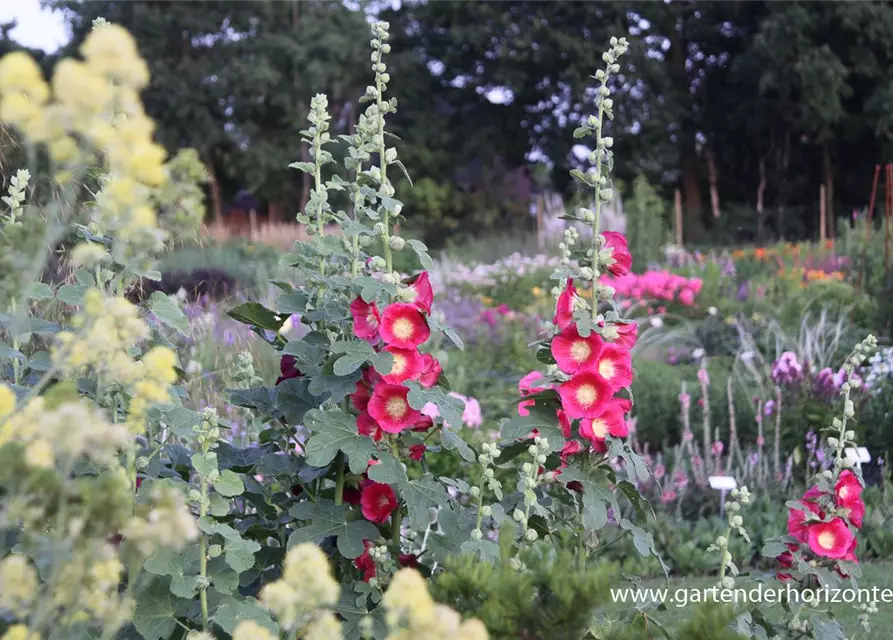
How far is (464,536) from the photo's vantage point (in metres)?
1.48

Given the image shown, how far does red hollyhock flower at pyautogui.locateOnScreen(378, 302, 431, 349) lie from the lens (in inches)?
57.4

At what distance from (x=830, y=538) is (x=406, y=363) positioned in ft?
2.87

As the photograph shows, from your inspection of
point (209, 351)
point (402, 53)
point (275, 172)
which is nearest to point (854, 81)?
point (402, 53)

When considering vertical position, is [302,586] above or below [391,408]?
above

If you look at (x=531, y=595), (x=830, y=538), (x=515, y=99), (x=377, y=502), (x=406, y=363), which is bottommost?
(x=830, y=538)

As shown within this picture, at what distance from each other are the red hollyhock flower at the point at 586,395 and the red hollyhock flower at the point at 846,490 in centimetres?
58

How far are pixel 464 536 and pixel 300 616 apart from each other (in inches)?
31.3

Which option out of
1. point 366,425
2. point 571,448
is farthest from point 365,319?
point 571,448

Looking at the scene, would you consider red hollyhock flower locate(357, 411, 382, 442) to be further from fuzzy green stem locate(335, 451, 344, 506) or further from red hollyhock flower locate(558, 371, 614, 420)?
red hollyhock flower locate(558, 371, 614, 420)

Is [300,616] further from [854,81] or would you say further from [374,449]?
[854,81]

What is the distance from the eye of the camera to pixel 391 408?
148 cm

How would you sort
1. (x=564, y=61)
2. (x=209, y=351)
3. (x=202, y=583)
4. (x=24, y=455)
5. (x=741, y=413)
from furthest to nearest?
(x=564, y=61) → (x=741, y=413) → (x=209, y=351) → (x=202, y=583) → (x=24, y=455)

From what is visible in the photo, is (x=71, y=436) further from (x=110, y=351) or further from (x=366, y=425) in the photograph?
(x=366, y=425)

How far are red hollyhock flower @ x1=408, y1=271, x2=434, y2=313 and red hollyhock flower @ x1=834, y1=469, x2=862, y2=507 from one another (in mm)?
847
